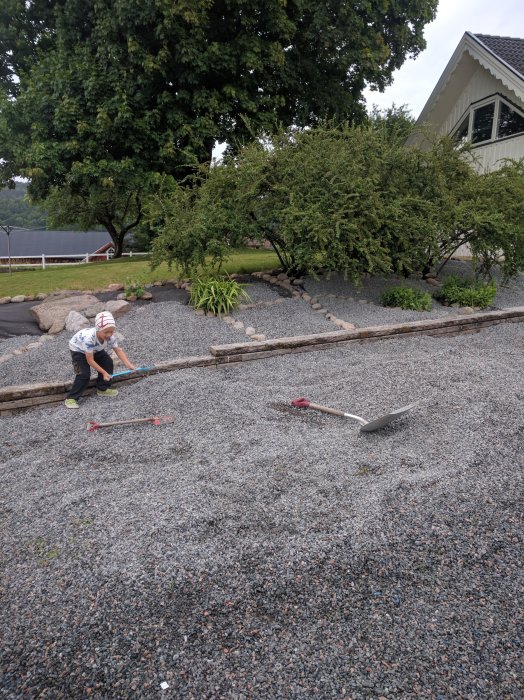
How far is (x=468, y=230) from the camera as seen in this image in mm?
8430

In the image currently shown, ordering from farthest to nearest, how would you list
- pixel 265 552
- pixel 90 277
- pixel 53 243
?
pixel 53 243
pixel 90 277
pixel 265 552

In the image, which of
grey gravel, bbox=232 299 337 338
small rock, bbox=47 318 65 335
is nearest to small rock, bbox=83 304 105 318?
small rock, bbox=47 318 65 335

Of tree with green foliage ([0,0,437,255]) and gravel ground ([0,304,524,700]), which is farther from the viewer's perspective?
tree with green foliage ([0,0,437,255])

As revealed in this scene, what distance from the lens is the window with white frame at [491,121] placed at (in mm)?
13172

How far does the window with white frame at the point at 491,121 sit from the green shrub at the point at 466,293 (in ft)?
20.7

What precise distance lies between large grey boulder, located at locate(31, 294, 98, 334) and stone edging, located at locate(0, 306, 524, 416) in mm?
2416

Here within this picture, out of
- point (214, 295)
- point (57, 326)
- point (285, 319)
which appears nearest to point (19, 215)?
A: point (57, 326)

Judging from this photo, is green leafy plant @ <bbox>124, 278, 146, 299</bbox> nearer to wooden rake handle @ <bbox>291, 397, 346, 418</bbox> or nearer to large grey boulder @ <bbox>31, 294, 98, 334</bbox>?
large grey boulder @ <bbox>31, 294, 98, 334</bbox>

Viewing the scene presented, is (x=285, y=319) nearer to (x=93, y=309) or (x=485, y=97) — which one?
(x=93, y=309)

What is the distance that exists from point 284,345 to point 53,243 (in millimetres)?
34921

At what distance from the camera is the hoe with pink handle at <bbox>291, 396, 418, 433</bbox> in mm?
3730

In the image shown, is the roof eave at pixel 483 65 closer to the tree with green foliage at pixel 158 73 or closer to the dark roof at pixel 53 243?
the tree with green foliage at pixel 158 73

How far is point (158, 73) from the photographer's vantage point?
11734mm

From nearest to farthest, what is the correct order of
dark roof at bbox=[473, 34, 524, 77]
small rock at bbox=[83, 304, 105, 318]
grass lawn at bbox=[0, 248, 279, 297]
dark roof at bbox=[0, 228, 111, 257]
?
small rock at bbox=[83, 304, 105, 318] → grass lawn at bbox=[0, 248, 279, 297] → dark roof at bbox=[473, 34, 524, 77] → dark roof at bbox=[0, 228, 111, 257]
